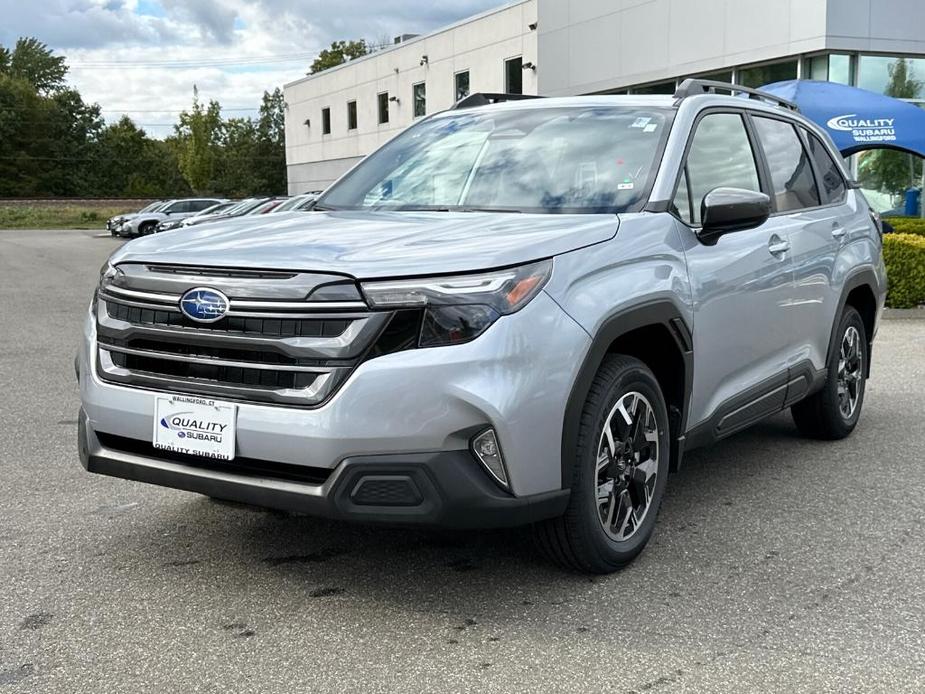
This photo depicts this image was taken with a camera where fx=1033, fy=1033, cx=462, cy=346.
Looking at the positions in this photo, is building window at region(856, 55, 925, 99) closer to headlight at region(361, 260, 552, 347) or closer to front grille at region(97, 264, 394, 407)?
headlight at region(361, 260, 552, 347)

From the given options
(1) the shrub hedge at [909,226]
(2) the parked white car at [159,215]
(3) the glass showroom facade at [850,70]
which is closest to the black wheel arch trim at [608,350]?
(1) the shrub hedge at [909,226]

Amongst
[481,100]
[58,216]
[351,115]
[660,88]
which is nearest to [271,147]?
[58,216]

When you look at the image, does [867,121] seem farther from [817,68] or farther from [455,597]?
[455,597]

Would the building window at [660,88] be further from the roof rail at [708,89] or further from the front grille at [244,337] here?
the front grille at [244,337]

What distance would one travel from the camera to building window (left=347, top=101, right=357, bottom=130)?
4278 centimetres

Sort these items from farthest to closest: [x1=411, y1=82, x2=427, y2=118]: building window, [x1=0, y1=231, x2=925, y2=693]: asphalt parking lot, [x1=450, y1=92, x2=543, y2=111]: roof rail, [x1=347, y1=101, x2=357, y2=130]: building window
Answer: [x1=347, y1=101, x2=357, y2=130]: building window, [x1=411, y1=82, x2=427, y2=118]: building window, [x1=450, y1=92, x2=543, y2=111]: roof rail, [x1=0, y1=231, x2=925, y2=693]: asphalt parking lot

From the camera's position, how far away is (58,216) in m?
64.6

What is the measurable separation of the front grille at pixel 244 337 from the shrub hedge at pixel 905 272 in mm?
10024

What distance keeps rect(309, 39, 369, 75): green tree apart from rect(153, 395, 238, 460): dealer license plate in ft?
263

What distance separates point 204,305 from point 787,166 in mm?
3294

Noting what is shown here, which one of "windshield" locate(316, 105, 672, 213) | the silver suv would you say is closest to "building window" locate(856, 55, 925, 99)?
the silver suv

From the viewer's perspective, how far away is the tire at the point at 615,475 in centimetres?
348

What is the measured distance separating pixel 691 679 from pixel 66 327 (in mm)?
9575

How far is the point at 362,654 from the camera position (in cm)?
314
